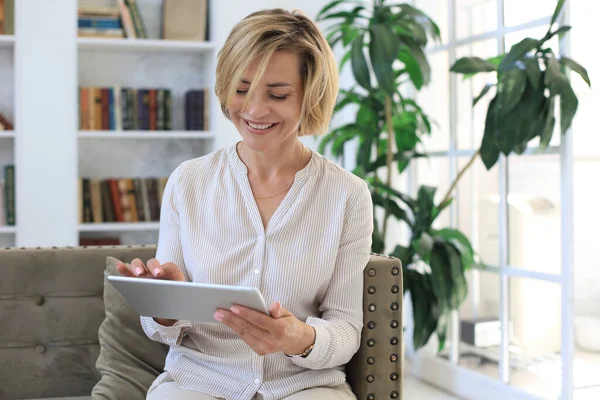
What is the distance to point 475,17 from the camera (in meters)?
3.40

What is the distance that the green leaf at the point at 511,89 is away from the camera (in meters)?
2.71

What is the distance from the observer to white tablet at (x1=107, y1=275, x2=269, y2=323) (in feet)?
4.37

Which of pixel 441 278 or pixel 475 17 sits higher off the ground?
pixel 475 17

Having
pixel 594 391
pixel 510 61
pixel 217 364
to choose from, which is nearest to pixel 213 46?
pixel 510 61

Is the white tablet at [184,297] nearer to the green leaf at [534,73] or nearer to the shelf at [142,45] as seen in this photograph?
the green leaf at [534,73]

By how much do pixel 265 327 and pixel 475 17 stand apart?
2359 mm

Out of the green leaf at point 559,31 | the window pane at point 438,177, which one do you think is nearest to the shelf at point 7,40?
the window pane at point 438,177

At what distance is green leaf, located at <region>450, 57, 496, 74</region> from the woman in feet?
4.22

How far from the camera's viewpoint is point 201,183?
1789mm

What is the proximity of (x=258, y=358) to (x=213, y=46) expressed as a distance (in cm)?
287

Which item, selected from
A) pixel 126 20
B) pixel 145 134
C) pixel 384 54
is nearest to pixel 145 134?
pixel 145 134

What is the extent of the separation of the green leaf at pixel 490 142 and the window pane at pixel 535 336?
1.74ft

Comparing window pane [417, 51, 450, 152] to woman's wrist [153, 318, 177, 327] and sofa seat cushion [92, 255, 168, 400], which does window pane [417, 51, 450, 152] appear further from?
woman's wrist [153, 318, 177, 327]

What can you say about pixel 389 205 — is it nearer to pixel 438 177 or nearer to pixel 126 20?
pixel 438 177
